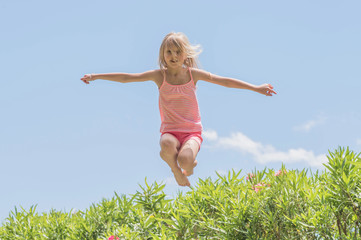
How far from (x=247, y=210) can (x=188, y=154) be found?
2.09 meters

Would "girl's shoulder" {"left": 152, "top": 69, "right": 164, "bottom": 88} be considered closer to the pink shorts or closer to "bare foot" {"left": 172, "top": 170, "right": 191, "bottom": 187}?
the pink shorts

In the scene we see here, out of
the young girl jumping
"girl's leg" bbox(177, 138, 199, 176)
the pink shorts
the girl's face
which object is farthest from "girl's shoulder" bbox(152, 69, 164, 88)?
"girl's leg" bbox(177, 138, 199, 176)

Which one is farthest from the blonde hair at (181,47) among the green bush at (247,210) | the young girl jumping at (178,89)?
the green bush at (247,210)

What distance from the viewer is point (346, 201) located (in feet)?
11.7

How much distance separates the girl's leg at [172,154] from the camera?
6.05 metres

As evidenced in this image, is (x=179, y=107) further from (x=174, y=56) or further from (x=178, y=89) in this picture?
(x=174, y=56)

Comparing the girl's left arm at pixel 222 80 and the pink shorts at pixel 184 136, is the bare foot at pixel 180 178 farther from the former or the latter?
the girl's left arm at pixel 222 80

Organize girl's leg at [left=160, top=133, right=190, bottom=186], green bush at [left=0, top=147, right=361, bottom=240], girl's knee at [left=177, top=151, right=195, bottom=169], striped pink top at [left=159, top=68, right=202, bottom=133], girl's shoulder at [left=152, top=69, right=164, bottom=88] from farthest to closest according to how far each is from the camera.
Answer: girl's shoulder at [left=152, top=69, right=164, bottom=88] → striped pink top at [left=159, top=68, right=202, bottom=133] → girl's leg at [left=160, top=133, right=190, bottom=186] → girl's knee at [left=177, top=151, right=195, bottom=169] → green bush at [left=0, top=147, right=361, bottom=240]

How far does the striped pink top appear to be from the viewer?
6293mm

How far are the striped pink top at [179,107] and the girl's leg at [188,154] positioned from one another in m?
0.29

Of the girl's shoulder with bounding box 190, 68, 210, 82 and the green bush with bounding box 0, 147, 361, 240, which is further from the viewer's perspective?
the girl's shoulder with bounding box 190, 68, 210, 82

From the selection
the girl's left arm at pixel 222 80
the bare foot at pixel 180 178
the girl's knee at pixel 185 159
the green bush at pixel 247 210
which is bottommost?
the green bush at pixel 247 210

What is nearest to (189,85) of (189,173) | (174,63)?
(174,63)

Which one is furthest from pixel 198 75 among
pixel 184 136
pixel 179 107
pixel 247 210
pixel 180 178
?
pixel 247 210
